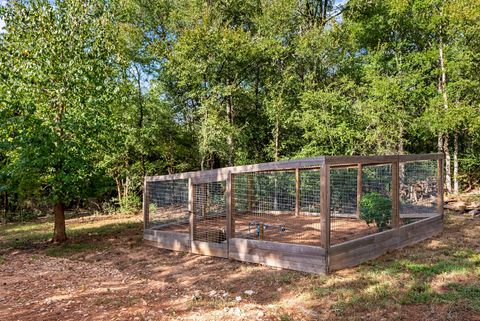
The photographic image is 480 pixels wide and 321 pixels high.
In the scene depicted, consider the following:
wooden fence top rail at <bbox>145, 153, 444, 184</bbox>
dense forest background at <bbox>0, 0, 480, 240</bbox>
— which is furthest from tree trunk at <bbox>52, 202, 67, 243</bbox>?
wooden fence top rail at <bbox>145, 153, 444, 184</bbox>

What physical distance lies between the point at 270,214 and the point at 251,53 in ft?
25.8

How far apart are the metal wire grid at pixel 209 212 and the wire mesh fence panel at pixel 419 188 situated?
167 inches

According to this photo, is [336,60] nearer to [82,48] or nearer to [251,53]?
[251,53]

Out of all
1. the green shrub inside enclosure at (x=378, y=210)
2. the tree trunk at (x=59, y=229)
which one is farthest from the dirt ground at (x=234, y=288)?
the tree trunk at (x=59, y=229)

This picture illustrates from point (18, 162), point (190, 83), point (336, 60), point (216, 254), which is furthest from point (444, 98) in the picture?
point (18, 162)

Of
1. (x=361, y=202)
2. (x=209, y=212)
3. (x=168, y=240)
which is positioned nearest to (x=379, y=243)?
(x=361, y=202)

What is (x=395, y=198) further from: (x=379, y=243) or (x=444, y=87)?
(x=444, y=87)

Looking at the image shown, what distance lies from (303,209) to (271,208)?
94 centimetres

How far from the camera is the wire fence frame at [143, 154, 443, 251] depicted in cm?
511

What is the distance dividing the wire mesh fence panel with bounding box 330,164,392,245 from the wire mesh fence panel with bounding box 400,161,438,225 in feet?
2.50

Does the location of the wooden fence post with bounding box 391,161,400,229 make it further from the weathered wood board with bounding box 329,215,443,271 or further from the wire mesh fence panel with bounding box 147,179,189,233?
the wire mesh fence panel with bounding box 147,179,189,233

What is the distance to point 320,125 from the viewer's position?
13.1m

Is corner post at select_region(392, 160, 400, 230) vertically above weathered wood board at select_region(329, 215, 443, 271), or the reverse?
corner post at select_region(392, 160, 400, 230)

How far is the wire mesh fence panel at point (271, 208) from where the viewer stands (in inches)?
292
